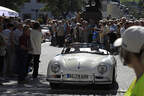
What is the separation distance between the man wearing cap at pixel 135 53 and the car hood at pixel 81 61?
7493 millimetres

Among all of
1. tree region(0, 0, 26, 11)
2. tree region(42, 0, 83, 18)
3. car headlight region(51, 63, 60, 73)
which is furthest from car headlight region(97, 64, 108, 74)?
tree region(42, 0, 83, 18)

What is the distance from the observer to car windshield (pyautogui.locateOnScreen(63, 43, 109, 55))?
461 inches

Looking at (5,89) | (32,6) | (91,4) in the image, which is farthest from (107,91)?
(32,6)

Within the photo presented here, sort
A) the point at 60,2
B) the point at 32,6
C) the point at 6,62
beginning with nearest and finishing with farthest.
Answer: the point at 6,62
the point at 60,2
the point at 32,6

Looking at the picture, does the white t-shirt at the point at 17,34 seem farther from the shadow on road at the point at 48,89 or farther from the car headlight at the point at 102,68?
the car headlight at the point at 102,68

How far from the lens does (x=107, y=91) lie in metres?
10.4

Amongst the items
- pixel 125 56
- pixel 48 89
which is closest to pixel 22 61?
pixel 48 89

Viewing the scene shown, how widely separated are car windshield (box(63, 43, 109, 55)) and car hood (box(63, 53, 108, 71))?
53cm

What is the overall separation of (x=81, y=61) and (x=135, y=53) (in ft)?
25.9

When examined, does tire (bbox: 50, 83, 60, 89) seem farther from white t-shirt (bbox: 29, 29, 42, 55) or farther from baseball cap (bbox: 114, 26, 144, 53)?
baseball cap (bbox: 114, 26, 144, 53)

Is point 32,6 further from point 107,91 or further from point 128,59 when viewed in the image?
point 128,59

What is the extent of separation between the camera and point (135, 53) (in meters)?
2.56

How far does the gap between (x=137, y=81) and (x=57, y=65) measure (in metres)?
7.88

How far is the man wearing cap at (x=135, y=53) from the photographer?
100 inches
